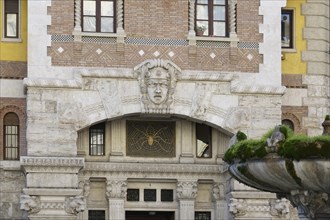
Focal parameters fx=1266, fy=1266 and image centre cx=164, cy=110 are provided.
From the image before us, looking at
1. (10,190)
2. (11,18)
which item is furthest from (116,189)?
(11,18)

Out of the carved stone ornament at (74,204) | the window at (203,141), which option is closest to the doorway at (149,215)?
the window at (203,141)

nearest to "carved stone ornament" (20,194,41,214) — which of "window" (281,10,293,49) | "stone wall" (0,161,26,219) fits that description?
"stone wall" (0,161,26,219)

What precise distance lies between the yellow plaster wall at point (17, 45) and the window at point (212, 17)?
420 cm

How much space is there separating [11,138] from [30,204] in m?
2.27

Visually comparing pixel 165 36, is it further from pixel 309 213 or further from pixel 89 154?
pixel 309 213

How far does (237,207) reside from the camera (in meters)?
30.3

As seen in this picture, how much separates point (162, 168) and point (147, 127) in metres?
1.12

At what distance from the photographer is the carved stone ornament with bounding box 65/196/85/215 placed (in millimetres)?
29234

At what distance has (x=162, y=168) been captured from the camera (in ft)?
102

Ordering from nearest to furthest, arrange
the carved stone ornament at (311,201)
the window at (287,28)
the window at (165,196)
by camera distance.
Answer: the carved stone ornament at (311,201)
the window at (165,196)
the window at (287,28)

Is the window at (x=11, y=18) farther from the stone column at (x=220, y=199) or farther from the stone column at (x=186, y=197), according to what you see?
the stone column at (x=220, y=199)

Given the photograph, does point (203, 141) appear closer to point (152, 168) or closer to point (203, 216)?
point (152, 168)

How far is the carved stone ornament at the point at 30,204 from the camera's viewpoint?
1141 inches

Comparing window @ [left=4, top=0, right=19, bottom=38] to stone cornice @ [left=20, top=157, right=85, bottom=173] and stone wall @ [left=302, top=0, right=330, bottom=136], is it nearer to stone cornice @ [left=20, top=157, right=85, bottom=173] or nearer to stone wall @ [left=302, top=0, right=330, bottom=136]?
stone cornice @ [left=20, top=157, right=85, bottom=173]
